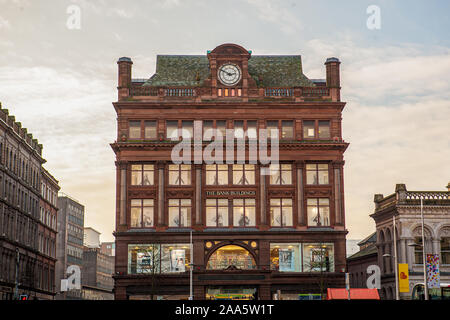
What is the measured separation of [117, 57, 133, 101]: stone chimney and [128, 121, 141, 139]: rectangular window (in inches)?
134

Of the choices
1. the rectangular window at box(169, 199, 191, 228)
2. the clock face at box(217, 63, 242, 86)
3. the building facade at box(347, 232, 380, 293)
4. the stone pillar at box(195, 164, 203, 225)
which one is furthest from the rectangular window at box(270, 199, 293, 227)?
the building facade at box(347, 232, 380, 293)

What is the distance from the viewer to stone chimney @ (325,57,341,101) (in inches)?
3348

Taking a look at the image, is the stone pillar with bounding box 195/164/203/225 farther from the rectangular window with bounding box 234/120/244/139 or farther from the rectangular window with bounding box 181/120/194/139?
the rectangular window with bounding box 234/120/244/139

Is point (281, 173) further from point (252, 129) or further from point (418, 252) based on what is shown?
point (418, 252)

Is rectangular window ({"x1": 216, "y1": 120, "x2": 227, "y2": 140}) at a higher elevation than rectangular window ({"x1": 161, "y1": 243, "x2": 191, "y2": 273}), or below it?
higher

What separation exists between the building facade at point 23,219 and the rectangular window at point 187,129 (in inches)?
852

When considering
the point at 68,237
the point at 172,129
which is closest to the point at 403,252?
the point at 172,129

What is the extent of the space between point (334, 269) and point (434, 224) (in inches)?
491

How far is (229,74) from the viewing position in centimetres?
8488

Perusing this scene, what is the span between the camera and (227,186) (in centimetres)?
8225

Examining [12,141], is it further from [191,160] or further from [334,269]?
[334,269]

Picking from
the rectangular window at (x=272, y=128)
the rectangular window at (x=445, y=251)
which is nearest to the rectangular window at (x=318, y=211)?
the rectangular window at (x=272, y=128)

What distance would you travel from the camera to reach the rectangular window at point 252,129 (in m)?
83.7
